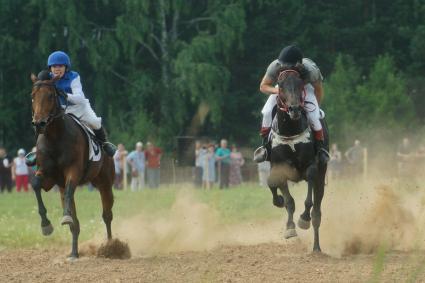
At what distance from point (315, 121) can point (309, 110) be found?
0.16 meters

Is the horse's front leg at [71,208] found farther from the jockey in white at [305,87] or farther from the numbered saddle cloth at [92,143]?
the jockey in white at [305,87]

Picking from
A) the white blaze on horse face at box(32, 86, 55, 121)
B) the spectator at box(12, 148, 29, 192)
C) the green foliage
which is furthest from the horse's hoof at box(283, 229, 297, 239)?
the green foliage

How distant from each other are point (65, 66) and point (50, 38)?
40.6m

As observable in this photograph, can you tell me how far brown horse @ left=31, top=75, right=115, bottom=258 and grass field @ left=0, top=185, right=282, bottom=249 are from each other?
1.61 m

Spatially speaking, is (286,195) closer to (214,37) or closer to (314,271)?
(314,271)

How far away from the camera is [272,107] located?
1454cm

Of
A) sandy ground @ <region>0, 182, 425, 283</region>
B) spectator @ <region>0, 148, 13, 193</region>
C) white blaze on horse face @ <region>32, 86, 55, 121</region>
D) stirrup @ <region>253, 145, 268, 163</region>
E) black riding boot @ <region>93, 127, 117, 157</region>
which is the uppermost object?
white blaze on horse face @ <region>32, 86, 55, 121</region>

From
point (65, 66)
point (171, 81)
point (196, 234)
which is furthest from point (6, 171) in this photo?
point (65, 66)

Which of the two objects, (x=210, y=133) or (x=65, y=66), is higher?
(x=65, y=66)

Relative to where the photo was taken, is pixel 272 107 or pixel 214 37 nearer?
pixel 272 107

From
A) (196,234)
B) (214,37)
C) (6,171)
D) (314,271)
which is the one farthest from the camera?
(214,37)

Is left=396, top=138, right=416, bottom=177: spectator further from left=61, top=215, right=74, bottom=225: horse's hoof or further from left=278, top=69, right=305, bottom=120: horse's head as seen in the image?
left=61, top=215, right=74, bottom=225: horse's hoof

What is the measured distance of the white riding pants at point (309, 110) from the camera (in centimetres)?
1440

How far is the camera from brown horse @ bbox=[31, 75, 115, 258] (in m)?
13.4
